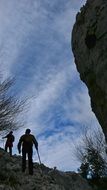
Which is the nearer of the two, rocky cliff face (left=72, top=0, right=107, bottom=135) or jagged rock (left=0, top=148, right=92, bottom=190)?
rocky cliff face (left=72, top=0, right=107, bottom=135)

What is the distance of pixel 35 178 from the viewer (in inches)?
679

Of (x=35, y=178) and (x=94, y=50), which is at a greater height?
(x=35, y=178)

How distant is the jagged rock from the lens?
619 inches

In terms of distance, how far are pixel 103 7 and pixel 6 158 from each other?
1766 cm

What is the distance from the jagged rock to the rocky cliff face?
34.4ft

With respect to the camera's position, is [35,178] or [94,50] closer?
[94,50]

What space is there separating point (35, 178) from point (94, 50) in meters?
13.8

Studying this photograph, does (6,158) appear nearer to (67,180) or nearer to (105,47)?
(67,180)

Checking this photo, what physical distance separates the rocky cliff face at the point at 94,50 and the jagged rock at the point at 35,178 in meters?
10.5

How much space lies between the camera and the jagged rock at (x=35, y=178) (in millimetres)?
15734

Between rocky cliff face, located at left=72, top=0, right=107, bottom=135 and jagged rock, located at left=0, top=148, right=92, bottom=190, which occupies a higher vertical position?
jagged rock, located at left=0, top=148, right=92, bottom=190

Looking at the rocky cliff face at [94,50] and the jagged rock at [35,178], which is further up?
the jagged rock at [35,178]

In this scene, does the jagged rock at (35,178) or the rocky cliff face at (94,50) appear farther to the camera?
the jagged rock at (35,178)

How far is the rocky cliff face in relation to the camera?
405 centimetres
